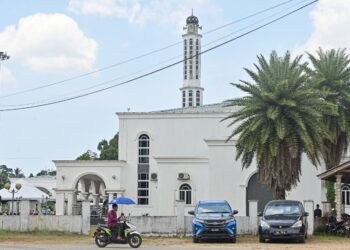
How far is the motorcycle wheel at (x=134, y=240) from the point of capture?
23219 mm

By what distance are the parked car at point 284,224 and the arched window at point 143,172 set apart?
74.1ft

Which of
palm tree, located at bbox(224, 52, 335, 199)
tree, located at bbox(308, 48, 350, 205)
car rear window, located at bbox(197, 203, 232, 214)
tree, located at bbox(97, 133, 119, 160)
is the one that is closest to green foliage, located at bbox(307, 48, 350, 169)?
tree, located at bbox(308, 48, 350, 205)

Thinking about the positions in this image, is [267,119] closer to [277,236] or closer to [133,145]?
[277,236]

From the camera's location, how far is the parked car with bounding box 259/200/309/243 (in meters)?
25.3

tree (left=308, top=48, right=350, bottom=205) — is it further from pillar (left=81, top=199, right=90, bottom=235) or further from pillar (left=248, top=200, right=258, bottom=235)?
pillar (left=81, top=199, right=90, bottom=235)

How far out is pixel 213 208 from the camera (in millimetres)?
27078

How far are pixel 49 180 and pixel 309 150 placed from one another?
61.6 metres

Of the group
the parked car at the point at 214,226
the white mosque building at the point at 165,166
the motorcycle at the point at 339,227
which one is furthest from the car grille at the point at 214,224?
the white mosque building at the point at 165,166

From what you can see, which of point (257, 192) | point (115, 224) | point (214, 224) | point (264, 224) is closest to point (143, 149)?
point (257, 192)

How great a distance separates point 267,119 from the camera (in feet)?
107

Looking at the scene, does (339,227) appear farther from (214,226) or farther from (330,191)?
(330,191)

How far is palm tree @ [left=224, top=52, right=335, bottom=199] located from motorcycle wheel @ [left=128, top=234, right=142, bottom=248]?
35.0 feet

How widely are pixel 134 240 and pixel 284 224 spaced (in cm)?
592

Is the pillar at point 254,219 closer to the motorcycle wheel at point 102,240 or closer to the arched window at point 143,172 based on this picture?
the motorcycle wheel at point 102,240
